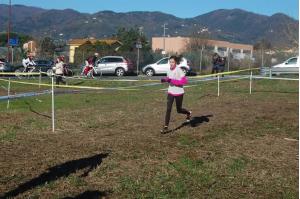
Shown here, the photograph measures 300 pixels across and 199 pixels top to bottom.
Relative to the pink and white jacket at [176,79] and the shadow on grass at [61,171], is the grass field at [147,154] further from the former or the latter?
the pink and white jacket at [176,79]

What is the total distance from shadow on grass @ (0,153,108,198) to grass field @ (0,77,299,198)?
0.04 ft

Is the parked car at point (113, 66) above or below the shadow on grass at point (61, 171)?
above

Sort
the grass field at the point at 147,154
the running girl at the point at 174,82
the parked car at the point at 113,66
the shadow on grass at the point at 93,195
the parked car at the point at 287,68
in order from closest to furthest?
the shadow on grass at the point at 93,195 < the grass field at the point at 147,154 < the running girl at the point at 174,82 < the parked car at the point at 287,68 < the parked car at the point at 113,66

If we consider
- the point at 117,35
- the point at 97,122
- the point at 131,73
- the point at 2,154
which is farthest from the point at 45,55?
the point at 2,154

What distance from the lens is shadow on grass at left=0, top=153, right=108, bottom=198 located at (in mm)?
6934

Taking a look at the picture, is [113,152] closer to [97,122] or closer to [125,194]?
[125,194]

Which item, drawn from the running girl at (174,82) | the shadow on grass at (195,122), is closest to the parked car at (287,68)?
the shadow on grass at (195,122)

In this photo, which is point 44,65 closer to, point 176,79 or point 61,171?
point 176,79

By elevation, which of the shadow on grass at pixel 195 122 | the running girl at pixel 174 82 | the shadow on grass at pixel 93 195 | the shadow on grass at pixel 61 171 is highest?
the running girl at pixel 174 82

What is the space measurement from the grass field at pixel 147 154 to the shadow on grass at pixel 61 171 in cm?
1

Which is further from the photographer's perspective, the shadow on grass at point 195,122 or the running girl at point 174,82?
the shadow on grass at point 195,122

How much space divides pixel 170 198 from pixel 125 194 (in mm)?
551

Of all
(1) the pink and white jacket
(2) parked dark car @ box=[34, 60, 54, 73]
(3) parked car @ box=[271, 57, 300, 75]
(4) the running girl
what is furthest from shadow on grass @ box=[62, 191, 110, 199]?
(2) parked dark car @ box=[34, 60, 54, 73]

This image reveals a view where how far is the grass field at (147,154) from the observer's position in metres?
7.16
